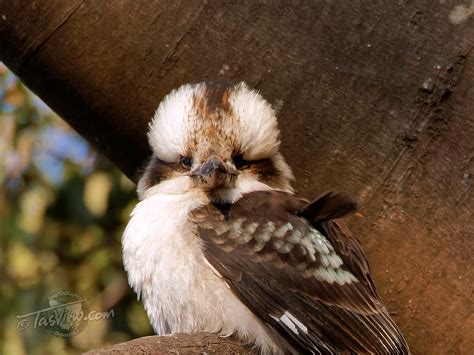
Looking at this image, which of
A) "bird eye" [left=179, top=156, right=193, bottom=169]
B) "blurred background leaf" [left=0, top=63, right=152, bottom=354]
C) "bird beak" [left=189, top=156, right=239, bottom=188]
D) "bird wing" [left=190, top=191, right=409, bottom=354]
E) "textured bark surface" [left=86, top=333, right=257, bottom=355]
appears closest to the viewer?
"textured bark surface" [left=86, top=333, right=257, bottom=355]

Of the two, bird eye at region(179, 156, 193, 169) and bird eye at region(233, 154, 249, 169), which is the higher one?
bird eye at region(233, 154, 249, 169)

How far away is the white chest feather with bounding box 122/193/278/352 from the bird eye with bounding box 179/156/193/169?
130 mm

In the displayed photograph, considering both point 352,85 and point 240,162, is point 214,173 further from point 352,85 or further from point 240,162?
point 352,85

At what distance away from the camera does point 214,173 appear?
2734 millimetres

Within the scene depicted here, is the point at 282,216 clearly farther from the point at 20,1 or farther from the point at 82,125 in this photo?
the point at 20,1

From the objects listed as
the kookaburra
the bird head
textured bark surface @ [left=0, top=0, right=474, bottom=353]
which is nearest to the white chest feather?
the kookaburra

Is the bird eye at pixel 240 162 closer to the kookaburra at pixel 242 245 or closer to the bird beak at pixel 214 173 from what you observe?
the kookaburra at pixel 242 245

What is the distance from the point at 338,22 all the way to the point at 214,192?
602mm

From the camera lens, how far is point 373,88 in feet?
8.96

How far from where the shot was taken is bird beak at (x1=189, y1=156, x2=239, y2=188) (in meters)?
2.73

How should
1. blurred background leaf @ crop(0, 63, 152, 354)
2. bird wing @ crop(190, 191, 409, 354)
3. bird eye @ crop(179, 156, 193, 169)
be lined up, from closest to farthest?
bird wing @ crop(190, 191, 409, 354) → bird eye @ crop(179, 156, 193, 169) → blurred background leaf @ crop(0, 63, 152, 354)

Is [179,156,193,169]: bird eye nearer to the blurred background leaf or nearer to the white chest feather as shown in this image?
the white chest feather

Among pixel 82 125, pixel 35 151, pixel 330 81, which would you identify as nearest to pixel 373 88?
pixel 330 81

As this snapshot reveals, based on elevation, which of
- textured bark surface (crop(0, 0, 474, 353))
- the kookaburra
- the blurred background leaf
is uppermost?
textured bark surface (crop(0, 0, 474, 353))
